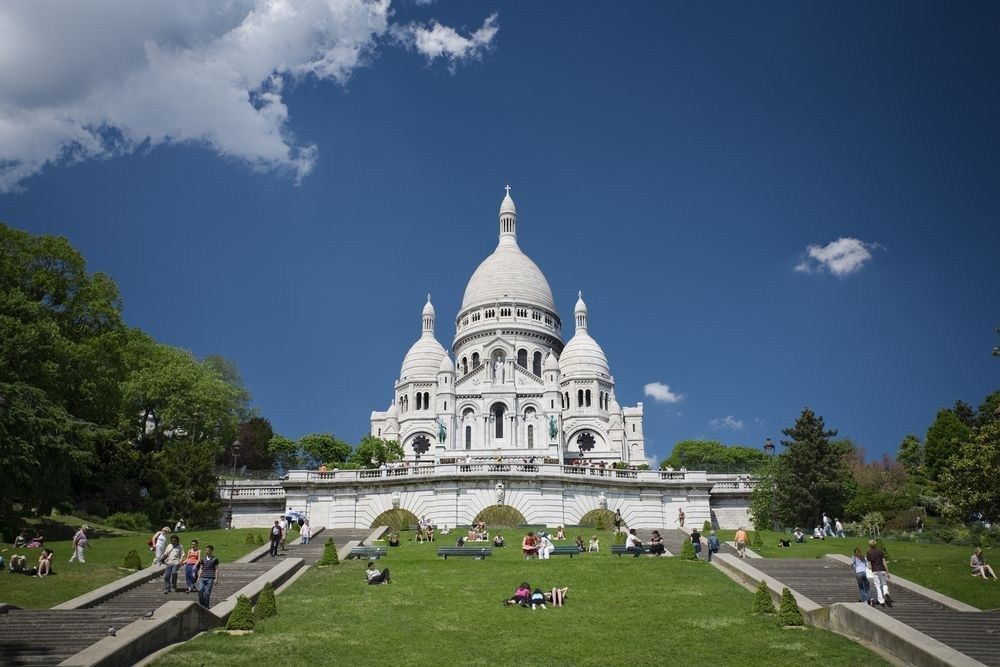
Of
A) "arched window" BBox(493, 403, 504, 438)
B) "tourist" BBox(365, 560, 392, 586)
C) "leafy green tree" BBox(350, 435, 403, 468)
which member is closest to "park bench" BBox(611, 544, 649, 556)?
"tourist" BBox(365, 560, 392, 586)

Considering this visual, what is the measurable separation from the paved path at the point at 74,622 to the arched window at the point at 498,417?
70.6 meters

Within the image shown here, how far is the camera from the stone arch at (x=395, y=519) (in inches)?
1708

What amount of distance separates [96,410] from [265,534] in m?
10.8

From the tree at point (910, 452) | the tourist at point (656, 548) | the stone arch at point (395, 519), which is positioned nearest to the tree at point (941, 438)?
the tree at point (910, 452)

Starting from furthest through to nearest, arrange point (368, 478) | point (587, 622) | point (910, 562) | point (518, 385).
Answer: point (518, 385) < point (368, 478) < point (910, 562) < point (587, 622)

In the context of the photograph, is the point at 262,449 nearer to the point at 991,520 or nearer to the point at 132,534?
the point at 132,534

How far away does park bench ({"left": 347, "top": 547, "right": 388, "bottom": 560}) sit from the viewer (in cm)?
3106

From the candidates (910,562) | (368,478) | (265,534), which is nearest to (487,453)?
(368,478)

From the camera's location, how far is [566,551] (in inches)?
1224

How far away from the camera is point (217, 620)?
2019cm

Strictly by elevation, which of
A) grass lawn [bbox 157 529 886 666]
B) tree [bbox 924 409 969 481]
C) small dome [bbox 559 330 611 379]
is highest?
small dome [bbox 559 330 611 379]

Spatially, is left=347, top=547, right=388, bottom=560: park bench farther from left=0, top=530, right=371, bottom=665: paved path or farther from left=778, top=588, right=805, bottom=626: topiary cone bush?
left=778, top=588, right=805, bottom=626: topiary cone bush

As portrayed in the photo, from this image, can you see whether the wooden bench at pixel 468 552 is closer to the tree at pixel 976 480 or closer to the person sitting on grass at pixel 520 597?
the person sitting on grass at pixel 520 597

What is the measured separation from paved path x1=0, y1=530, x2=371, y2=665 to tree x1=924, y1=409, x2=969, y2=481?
45193 mm
